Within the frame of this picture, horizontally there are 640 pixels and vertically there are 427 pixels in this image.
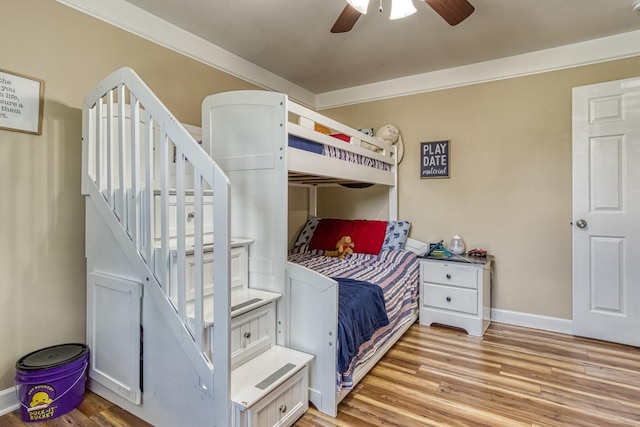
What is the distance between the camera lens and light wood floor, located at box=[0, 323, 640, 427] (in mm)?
1686

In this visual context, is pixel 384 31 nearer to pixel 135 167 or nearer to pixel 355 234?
pixel 355 234

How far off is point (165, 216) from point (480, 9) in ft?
7.72

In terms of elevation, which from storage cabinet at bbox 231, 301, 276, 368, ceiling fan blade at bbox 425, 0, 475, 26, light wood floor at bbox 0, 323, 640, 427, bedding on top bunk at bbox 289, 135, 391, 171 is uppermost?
→ ceiling fan blade at bbox 425, 0, 475, 26

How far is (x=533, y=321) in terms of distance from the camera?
2.93m

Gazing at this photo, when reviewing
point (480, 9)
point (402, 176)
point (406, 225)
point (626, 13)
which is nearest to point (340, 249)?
point (406, 225)

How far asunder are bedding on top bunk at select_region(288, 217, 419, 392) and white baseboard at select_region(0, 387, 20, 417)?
1700 mm

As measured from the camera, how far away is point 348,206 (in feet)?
12.6

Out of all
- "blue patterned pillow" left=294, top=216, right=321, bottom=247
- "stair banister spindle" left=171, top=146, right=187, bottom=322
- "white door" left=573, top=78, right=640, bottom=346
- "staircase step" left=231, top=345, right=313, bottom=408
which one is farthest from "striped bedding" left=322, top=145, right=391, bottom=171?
"white door" left=573, top=78, right=640, bottom=346

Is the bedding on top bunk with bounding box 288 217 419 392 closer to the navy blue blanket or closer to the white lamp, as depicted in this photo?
the navy blue blanket

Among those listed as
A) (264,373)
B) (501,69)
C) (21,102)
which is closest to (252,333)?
(264,373)

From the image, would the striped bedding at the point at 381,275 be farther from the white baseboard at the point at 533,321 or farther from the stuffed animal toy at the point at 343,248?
the white baseboard at the point at 533,321

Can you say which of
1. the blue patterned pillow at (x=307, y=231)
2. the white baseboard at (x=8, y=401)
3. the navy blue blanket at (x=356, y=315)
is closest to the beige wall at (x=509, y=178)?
the blue patterned pillow at (x=307, y=231)

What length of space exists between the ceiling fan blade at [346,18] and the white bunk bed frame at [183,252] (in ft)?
1.75

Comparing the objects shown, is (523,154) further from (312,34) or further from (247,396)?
(247,396)
